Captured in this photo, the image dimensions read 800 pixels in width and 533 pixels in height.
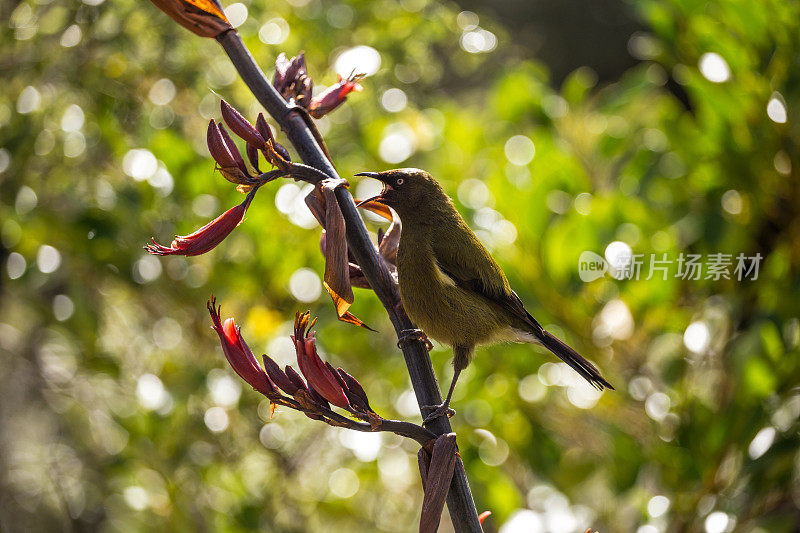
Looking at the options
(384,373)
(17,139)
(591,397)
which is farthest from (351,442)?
(17,139)

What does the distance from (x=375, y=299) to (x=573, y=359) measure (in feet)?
2.11

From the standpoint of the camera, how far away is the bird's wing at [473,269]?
55 centimetres

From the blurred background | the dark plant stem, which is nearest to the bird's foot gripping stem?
the dark plant stem

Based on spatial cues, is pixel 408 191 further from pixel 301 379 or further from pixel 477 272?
pixel 301 379

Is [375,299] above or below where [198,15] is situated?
below

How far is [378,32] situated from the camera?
1429 mm

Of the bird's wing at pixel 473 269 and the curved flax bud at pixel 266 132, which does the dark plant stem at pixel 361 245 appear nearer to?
the curved flax bud at pixel 266 132

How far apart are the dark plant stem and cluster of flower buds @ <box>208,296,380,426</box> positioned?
43 millimetres

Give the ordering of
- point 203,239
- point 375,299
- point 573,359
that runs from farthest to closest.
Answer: point 375,299, point 573,359, point 203,239

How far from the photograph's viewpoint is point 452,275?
547 millimetres

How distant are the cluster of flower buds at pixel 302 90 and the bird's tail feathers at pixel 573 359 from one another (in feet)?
0.71

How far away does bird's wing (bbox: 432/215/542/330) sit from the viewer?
553 mm

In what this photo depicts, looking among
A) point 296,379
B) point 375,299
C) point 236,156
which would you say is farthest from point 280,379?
point 375,299

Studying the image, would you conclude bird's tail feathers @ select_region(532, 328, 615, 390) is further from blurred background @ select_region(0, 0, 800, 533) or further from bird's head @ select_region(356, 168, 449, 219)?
blurred background @ select_region(0, 0, 800, 533)
